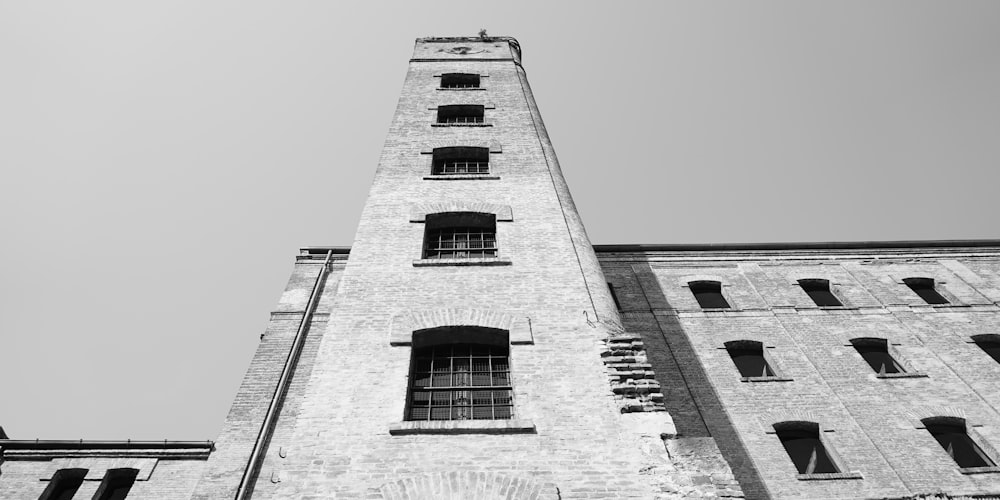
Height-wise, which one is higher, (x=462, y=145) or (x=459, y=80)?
(x=459, y=80)

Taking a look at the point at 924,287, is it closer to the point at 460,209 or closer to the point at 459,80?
the point at 460,209

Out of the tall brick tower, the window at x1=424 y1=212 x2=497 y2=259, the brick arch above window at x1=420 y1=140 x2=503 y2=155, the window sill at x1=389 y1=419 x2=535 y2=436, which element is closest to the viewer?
the tall brick tower

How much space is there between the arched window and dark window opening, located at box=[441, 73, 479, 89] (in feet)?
41.0

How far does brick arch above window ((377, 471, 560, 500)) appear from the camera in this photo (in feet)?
20.3

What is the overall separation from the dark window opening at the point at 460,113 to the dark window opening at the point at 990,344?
12972 millimetres

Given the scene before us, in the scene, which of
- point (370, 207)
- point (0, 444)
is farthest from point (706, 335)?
point (0, 444)

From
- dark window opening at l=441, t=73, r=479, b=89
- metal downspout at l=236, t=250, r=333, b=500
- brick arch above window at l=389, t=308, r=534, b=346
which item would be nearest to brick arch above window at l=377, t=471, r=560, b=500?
brick arch above window at l=389, t=308, r=534, b=346

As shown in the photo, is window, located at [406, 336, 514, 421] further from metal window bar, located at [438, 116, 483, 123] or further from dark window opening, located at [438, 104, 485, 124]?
dark window opening, located at [438, 104, 485, 124]

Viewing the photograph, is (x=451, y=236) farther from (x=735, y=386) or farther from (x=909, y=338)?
(x=909, y=338)

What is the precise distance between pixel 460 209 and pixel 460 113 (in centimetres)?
608

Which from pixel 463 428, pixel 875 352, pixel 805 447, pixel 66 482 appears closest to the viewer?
pixel 463 428

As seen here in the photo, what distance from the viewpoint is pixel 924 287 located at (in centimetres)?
1662

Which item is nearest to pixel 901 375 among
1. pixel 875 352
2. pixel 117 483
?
pixel 875 352

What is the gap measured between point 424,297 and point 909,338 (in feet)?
37.7
